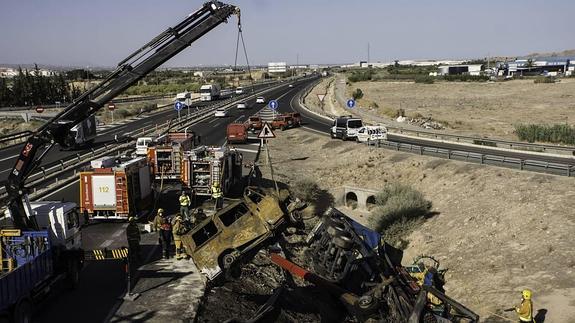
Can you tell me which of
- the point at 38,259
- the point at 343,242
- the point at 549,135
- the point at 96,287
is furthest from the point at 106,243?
the point at 549,135

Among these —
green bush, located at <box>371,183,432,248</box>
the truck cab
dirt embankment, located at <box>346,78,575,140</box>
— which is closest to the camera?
green bush, located at <box>371,183,432,248</box>

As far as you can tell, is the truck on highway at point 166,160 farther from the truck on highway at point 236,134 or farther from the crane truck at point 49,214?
the truck on highway at point 236,134

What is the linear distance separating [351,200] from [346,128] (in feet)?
51.0

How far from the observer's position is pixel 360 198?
30.2 metres

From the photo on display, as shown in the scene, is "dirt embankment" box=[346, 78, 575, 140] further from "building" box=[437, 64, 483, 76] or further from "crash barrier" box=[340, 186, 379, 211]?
"building" box=[437, 64, 483, 76]

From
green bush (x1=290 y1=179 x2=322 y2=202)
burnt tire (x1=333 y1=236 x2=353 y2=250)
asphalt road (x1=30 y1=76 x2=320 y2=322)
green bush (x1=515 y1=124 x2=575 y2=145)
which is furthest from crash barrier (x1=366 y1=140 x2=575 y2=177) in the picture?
asphalt road (x1=30 y1=76 x2=320 y2=322)

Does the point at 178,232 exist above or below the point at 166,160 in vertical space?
below

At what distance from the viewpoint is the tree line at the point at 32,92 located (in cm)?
9186

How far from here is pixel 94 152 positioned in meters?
39.2

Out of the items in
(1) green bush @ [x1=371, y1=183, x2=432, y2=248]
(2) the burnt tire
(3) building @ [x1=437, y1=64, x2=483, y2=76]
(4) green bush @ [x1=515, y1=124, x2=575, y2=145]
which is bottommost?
(1) green bush @ [x1=371, y1=183, x2=432, y2=248]

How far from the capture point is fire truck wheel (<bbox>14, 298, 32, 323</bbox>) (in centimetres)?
1195

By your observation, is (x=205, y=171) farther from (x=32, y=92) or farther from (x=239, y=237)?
(x=32, y=92)

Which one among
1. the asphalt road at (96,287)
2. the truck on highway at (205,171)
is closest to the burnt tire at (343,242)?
the asphalt road at (96,287)

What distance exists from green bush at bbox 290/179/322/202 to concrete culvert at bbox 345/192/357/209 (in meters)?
1.84
